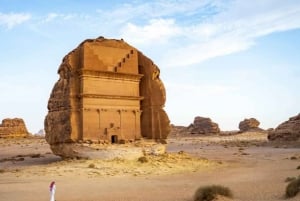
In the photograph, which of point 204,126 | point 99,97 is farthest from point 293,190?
point 204,126

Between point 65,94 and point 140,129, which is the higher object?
point 65,94

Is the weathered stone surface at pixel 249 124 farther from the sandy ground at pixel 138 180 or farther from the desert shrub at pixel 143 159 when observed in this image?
the desert shrub at pixel 143 159

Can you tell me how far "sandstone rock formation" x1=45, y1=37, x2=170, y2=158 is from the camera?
26500 mm

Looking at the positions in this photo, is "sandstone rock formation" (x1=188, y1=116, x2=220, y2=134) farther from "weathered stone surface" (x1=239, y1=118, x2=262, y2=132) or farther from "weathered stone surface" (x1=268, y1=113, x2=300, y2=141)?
"weathered stone surface" (x1=268, y1=113, x2=300, y2=141)

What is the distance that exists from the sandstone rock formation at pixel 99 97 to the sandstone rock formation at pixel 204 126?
73.3 metres

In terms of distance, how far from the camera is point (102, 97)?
27.3 m

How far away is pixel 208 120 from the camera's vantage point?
104062 millimetres

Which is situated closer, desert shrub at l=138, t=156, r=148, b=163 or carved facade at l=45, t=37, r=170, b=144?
desert shrub at l=138, t=156, r=148, b=163

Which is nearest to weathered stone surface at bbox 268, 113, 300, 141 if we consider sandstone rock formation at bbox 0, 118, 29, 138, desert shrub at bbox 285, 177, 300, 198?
desert shrub at bbox 285, 177, 300, 198

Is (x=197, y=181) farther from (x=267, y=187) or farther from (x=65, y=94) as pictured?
(x=65, y=94)

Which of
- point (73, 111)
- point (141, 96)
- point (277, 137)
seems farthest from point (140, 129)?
point (277, 137)

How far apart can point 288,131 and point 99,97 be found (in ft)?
112

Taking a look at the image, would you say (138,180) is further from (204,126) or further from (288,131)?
(204,126)

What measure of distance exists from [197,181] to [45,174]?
8.04m
